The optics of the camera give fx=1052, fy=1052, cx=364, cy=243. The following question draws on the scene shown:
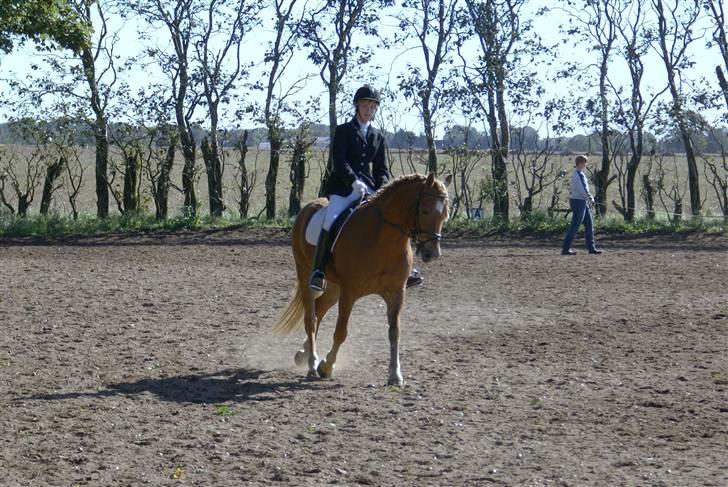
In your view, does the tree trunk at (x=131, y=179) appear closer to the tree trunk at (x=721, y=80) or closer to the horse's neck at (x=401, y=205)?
the tree trunk at (x=721, y=80)

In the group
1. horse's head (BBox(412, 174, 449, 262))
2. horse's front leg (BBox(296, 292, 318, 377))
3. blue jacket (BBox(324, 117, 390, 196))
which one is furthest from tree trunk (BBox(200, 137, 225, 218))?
horse's head (BBox(412, 174, 449, 262))

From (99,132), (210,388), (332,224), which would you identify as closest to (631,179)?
(99,132)

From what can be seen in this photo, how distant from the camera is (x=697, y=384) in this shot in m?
8.35

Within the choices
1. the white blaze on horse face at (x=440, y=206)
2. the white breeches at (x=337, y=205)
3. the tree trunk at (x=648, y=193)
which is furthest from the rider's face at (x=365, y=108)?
the tree trunk at (x=648, y=193)

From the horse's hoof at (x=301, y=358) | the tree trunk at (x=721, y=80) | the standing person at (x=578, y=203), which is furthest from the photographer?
the tree trunk at (x=721, y=80)

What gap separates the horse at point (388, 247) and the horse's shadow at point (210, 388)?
45 centimetres

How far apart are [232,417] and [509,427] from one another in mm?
1899

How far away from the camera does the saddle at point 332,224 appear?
29.8 ft

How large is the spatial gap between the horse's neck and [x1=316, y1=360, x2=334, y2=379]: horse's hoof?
134 centimetres

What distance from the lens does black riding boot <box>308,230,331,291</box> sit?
9.06 m

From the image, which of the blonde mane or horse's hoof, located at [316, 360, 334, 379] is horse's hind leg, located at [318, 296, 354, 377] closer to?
horse's hoof, located at [316, 360, 334, 379]

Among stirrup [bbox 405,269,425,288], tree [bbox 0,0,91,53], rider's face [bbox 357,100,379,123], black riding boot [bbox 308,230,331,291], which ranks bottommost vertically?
stirrup [bbox 405,269,425,288]

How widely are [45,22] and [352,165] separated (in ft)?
36.1

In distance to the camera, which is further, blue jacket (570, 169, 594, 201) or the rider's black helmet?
blue jacket (570, 169, 594, 201)
